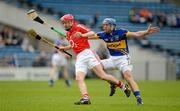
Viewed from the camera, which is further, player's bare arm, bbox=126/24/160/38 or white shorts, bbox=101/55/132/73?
white shorts, bbox=101/55/132/73

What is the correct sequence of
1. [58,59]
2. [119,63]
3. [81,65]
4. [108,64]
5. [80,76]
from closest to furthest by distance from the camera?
1. [80,76]
2. [81,65]
3. [119,63]
4. [108,64]
5. [58,59]

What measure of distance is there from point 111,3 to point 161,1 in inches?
143

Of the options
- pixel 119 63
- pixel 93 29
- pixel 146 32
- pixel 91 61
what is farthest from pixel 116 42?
pixel 93 29

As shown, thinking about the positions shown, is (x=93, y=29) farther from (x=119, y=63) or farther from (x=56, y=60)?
(x=119, y=63)

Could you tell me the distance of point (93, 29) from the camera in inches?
1757

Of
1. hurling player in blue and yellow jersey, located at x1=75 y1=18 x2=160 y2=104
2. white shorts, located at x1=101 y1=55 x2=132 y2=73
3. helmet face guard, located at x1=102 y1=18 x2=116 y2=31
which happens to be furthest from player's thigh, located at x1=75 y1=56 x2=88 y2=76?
helmet face guard, located at x1=102 y1=18 x2=116 y2=31

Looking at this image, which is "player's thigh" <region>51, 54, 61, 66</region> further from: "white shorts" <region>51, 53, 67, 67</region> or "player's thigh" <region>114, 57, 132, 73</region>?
"player's thigh" <region>114, 57, 132, 73</region>

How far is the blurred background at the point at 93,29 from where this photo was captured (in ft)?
133

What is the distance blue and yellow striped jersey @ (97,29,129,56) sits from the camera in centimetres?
1844

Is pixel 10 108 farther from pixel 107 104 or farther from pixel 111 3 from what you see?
pixel 111 3

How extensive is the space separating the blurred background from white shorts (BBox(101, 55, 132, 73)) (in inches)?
820

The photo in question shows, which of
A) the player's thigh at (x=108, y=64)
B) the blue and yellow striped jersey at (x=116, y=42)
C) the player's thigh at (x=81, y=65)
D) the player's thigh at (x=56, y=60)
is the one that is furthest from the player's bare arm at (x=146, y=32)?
the player's thigh at (x=56, y=60)

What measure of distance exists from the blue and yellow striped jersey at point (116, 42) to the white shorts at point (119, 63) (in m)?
0.13

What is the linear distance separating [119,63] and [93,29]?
26.1m
